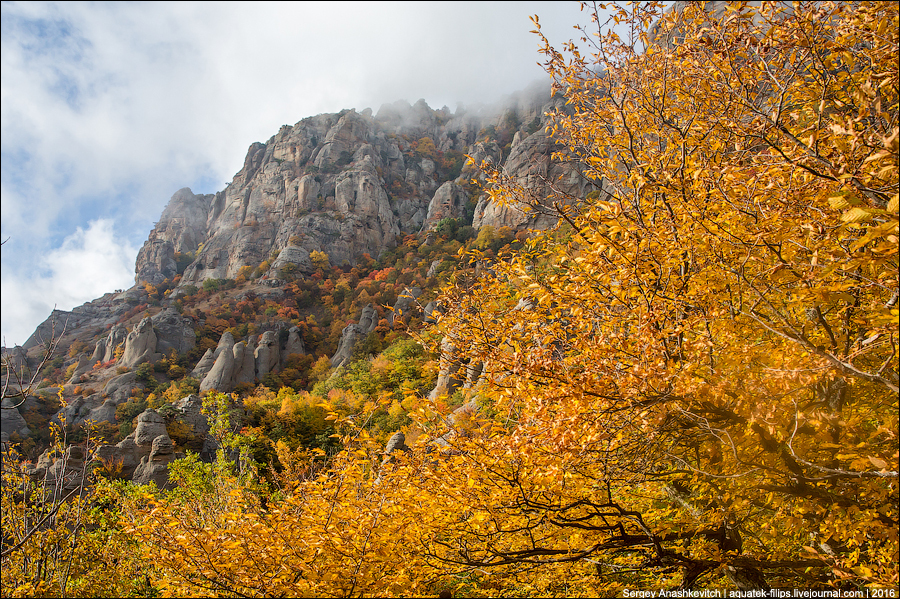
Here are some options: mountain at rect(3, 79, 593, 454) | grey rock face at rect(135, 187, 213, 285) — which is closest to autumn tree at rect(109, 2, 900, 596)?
mountain at rect(3, 79, 593, 454)

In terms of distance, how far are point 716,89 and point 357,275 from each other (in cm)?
5974

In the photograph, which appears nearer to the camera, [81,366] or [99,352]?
[81,366]

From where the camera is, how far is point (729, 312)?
11.0 feet

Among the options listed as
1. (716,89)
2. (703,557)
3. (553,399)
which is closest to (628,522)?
(703,557)

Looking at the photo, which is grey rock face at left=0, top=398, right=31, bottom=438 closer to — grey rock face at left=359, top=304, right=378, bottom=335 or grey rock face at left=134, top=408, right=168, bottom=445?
grey rock face at left=134, top=408, right=168, bottom=445

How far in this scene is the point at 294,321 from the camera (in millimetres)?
49812

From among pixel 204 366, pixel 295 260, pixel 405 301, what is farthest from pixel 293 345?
pixel 295 260

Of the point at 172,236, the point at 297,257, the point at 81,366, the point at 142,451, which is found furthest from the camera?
the point at 172,236

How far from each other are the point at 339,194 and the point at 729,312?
72471 mm

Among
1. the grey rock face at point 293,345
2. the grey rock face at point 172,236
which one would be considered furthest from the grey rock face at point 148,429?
the grey rock face at point 172,236

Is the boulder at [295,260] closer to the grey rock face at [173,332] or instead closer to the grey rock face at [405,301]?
the grey rock face at [173,332]

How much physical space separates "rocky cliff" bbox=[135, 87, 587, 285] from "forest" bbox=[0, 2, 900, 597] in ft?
147

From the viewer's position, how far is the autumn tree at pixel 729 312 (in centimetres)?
240

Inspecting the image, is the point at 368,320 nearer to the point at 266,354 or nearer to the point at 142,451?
the point at 266,354
